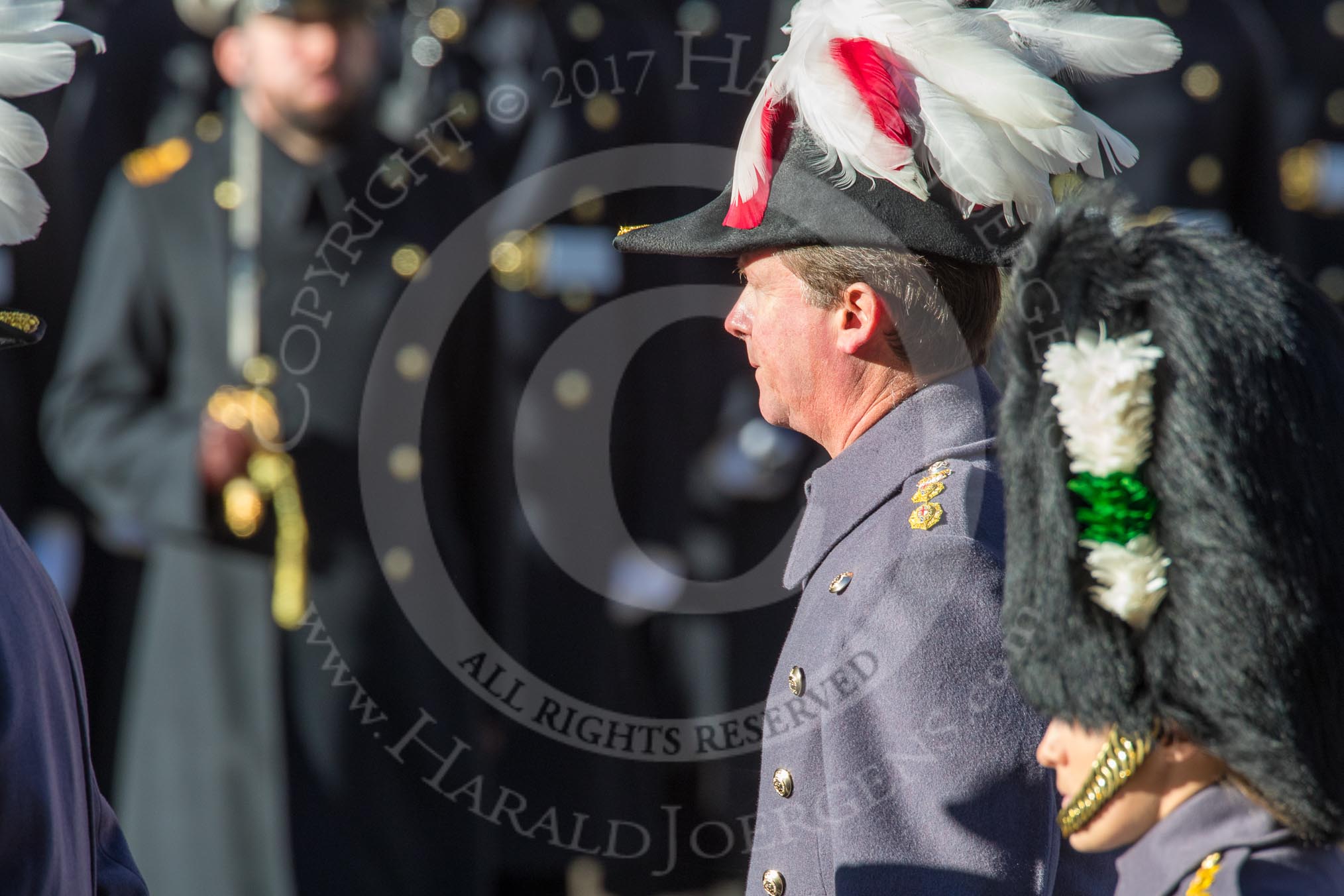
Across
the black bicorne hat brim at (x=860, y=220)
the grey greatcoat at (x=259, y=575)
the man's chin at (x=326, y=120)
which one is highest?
the man's chin at (x=326, y=120)

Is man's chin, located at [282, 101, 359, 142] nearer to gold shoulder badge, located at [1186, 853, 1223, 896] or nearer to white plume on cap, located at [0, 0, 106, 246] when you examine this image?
white plume on cap, located at [0, 0, 106, 246]

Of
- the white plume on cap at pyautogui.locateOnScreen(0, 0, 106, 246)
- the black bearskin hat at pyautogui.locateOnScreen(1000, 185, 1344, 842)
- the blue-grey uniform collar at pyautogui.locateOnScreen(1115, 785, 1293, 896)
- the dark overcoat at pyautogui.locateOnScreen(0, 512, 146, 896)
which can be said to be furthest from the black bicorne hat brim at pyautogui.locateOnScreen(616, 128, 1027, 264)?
the dark overcoat at pyautogui.locateOnScreen(0, 512, 146, 896)

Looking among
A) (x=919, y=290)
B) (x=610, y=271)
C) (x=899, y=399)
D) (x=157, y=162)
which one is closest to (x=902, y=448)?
(x=899, y=399)

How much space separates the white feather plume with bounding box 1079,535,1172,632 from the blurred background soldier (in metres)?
2.37

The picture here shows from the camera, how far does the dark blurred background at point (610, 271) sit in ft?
11.6

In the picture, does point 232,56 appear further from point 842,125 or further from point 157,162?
point 842,125

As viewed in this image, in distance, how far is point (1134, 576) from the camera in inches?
52.5

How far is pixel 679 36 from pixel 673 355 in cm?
82

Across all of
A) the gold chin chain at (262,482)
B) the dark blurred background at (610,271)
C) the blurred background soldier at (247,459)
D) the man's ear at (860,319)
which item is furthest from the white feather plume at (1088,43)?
the gold chin chain at (262,482)

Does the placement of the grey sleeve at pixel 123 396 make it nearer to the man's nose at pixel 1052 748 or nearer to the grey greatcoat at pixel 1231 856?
the man's nose at pixel 1052 748

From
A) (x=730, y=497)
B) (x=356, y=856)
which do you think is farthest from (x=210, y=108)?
(x=356, y=856)

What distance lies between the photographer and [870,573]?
5.93 ft

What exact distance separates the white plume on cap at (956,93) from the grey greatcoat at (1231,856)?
0.80 m

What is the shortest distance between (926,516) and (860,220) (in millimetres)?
418
